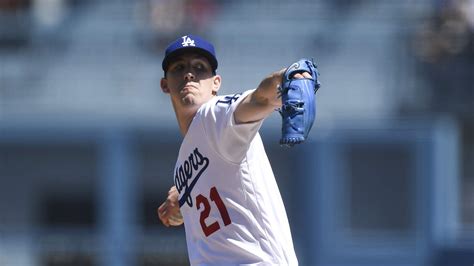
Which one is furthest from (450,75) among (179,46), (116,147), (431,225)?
(179,46)

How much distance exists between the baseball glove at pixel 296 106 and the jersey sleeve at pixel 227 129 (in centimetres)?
26

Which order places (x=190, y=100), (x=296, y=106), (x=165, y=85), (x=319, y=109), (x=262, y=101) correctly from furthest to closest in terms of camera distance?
(x=319, y=109)
(x=165, y=85)
(x=190, y=100)
(x=262, y=101)
(x=296, y=106)

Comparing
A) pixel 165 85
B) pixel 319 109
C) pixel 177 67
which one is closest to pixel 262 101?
pixel 177 67

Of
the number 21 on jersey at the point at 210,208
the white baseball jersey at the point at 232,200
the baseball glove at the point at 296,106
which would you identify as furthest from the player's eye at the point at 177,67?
the baseball glove at the point at 296,106

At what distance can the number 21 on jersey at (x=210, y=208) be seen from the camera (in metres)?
4.79

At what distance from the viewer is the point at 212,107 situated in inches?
184

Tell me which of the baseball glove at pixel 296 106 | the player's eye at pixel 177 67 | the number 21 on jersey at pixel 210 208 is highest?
the player's eye at pixel 177 67

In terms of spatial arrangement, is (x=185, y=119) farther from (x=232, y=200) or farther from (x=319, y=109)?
(x=319, y=109)

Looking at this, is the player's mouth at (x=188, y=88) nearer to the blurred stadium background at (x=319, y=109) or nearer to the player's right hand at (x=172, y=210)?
the player's right hand at (x=172, y=210)

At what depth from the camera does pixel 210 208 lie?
4.83 m

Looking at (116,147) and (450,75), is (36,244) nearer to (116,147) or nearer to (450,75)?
(116,147)

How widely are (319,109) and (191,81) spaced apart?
30.5 ft

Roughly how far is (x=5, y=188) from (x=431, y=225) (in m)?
6.23

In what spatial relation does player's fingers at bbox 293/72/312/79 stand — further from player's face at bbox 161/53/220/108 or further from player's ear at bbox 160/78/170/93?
player's ear at bbox 160/78/170/93
